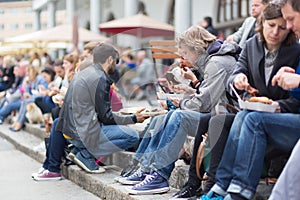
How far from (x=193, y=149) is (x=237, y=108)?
1.41ft

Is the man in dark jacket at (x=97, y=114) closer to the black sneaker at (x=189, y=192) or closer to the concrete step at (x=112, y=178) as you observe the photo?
the concrete step at (x=112, y=178)

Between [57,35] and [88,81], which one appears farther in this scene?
[57,35]

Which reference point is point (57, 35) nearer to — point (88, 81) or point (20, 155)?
point (20, 155)

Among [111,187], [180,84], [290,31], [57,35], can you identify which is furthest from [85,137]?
[57,35]

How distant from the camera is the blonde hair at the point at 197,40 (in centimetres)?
493

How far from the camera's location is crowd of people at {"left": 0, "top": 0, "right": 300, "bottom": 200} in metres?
3.73

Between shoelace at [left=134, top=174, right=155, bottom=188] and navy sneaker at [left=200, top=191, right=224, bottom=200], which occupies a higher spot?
navy sneaker at [left=200, top=191, right=224, bottom=200]

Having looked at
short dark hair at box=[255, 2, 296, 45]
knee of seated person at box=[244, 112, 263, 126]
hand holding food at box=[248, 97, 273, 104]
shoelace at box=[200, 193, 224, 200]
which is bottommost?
shoelace at box=[200, 193, 224, 200]

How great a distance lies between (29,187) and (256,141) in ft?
11.2

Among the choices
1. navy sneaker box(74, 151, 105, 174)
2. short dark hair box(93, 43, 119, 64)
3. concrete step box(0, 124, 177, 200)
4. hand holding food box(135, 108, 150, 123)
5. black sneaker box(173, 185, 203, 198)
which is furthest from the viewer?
navy sneaker box(74, 151, 105, 174)

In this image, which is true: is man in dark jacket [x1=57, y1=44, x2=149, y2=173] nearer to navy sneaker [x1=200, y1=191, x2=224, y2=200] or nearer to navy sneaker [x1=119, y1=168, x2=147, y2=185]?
navy sneaker [x1=119, y1=168, x2=147, y2=185]

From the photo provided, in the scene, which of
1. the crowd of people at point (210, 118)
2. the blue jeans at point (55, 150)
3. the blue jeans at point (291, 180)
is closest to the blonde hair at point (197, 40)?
the crowd of people at point (210, 118)

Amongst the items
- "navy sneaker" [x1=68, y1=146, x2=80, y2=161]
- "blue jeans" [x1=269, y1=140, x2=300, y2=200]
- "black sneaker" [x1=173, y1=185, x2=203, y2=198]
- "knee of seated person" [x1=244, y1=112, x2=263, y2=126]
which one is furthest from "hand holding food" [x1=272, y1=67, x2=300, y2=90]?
"navy sneaker" [x1=68, y1=146, x2=80, y2=161]

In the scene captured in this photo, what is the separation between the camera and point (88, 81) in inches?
243
